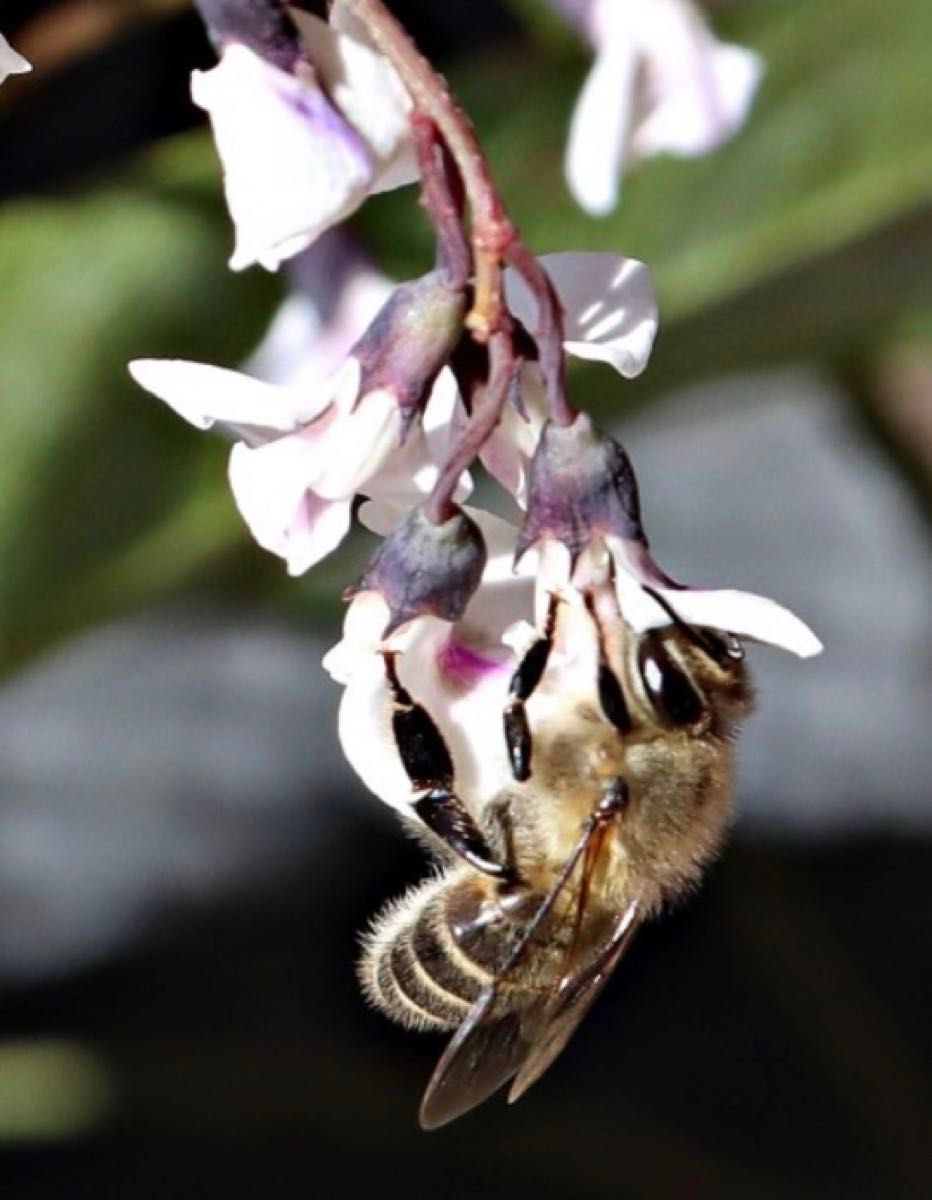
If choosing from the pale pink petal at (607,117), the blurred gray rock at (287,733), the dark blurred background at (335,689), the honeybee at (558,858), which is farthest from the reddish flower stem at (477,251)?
the blurred gray rock at (287,733)

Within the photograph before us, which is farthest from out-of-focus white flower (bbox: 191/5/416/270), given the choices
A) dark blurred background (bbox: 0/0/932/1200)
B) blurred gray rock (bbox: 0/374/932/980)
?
blurred gray rock (bbox: 0/374/932/980)

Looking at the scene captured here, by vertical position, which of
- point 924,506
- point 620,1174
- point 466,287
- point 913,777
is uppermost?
point 466,287

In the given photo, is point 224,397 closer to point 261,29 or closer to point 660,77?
point 261,29

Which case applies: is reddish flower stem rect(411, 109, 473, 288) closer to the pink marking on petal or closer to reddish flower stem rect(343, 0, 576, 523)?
reddish flower stem rect(343, 0, 576, 523)

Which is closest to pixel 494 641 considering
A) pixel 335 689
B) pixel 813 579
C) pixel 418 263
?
pixel 418 263

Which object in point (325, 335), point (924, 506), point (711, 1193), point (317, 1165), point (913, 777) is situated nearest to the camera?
point (325, 335)

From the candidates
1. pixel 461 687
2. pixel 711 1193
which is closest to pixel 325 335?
pixel 461 687

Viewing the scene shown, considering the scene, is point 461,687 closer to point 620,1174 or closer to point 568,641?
point 568,641
